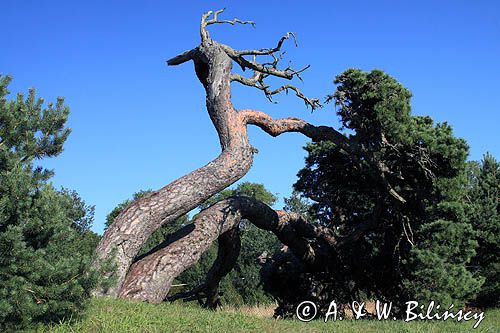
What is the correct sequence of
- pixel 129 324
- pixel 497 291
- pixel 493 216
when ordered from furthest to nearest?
pixel 497 291
pixel 493 216
pixel 129 324

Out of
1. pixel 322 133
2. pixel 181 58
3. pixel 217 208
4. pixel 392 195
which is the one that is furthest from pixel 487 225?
pixel 181 58

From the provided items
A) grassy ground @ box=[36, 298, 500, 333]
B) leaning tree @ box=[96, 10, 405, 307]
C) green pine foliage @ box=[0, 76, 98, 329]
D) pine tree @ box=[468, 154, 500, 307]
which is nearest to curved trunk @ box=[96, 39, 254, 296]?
leaning tree @ box=[96, 10, 405, 307]

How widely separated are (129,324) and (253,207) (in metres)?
5.95

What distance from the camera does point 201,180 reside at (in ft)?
34.3

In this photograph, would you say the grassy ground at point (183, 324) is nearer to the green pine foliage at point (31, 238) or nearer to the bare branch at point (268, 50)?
the green pine foliage at point (31, 238)

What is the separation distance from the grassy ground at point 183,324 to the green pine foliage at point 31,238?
0.38 m

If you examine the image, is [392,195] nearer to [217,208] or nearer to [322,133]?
[322,133]

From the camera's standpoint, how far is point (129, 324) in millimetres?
6312

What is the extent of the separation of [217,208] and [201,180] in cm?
106

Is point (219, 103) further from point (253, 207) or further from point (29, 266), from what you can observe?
point (29, 266)

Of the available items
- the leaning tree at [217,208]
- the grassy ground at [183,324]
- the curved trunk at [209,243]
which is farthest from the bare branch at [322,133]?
the grassy ground at [183,324]

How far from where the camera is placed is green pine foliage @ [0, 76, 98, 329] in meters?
5.19

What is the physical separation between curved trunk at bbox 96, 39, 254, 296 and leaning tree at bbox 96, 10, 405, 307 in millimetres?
16

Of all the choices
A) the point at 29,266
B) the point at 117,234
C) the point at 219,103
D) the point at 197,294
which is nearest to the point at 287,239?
the point at 197,294
